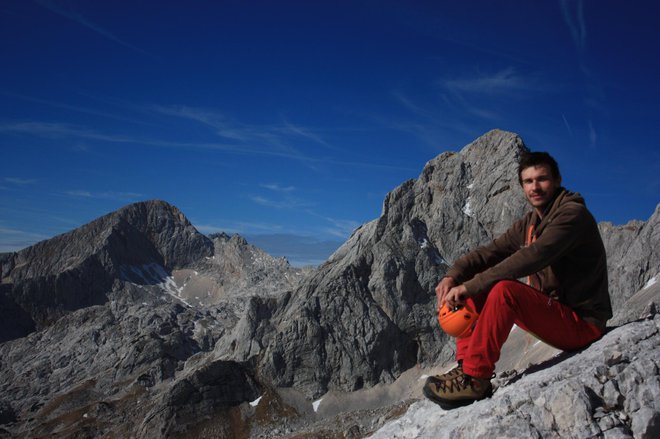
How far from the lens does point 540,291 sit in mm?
7094

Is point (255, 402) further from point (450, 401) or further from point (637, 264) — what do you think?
point (450, 401)

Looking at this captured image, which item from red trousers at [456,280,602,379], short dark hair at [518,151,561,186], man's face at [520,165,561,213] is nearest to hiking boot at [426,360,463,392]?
red trousers at [456,280,602,379]

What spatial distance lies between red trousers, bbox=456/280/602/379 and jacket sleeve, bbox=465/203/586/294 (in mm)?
149

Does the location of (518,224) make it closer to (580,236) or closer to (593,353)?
(580,236)

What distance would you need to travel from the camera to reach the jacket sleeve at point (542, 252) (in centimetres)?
654

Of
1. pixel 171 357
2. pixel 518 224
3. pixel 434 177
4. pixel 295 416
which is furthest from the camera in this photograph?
pixel 171 357

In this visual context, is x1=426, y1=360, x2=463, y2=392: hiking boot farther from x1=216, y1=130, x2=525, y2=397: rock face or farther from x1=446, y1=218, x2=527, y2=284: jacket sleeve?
x1=216, y1=130, x2=525, y2=397: rock face

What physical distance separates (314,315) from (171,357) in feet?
165

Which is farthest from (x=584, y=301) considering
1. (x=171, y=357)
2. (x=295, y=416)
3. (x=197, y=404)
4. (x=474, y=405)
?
(x=171, y=357)

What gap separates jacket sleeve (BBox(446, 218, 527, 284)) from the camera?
8.01 metres

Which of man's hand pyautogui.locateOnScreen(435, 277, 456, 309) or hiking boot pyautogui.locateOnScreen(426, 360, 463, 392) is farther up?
man's hand pyautogui.locateOnScreen(435, 277, 456, 309)

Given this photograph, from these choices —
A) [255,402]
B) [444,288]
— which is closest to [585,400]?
[444,288]

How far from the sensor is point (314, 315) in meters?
97.5

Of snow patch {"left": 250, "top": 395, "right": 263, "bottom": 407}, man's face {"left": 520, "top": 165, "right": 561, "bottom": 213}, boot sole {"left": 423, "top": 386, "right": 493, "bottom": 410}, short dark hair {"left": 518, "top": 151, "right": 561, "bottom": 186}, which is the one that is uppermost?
short dark hair {"left": 518, "top": 151, "right": 561, "bottom": 186}
